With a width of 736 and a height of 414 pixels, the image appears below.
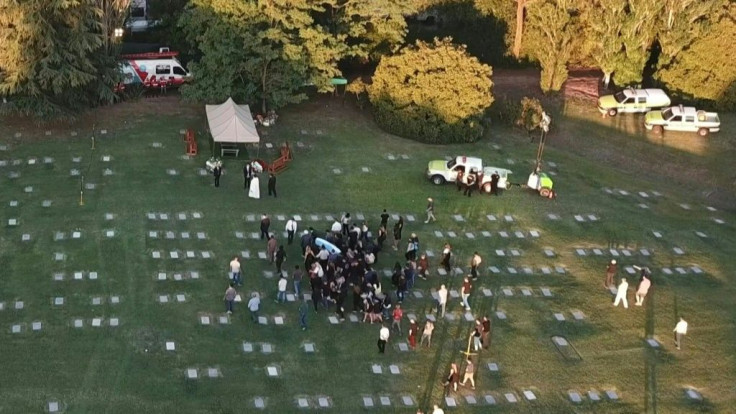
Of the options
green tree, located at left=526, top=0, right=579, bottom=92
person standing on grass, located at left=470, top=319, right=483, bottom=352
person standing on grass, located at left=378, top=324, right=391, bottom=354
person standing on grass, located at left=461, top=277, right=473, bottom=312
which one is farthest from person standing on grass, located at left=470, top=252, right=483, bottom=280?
green tree, located at left=526, top=0, right=579, bottom=92

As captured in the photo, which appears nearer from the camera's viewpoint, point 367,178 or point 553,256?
point 553,256

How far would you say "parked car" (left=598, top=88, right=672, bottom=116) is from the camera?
4769 centimetres

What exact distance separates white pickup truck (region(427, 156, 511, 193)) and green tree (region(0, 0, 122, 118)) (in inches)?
585

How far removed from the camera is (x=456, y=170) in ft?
128

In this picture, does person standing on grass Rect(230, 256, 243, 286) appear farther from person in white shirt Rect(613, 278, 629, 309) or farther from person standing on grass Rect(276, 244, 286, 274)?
person in white shirt Rect(613, 278, 629, 309)

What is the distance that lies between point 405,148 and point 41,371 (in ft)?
67.5

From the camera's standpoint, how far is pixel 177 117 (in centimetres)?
4303

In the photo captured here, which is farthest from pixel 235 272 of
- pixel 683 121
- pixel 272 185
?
pixel 683 121

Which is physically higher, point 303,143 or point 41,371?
point 303,143

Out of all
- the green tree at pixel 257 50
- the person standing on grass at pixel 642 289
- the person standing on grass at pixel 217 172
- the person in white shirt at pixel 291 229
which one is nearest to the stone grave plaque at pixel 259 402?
the person in white shirt at pixel 291 229

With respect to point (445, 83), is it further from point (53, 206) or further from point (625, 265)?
point (53, 206)

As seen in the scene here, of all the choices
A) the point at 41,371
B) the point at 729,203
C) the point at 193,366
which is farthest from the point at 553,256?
the point at 41,371

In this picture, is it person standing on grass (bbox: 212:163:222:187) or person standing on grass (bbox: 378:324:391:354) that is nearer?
person standing on grass (bbox: 378:324:391:354)

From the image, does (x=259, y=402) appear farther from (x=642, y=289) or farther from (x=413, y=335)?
(x=642, y=289)
